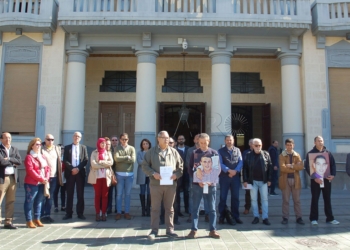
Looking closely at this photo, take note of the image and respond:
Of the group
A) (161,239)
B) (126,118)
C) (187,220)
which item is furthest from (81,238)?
(126,118)

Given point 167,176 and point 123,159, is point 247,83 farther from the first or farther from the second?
point 167,176

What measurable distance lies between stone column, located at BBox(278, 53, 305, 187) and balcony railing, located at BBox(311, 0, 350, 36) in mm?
1243

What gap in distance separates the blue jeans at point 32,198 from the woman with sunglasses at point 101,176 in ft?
3.28

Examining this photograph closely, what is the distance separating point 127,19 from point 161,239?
26.3 ft

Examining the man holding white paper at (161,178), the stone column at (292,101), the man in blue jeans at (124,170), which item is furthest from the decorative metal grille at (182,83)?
the man holding white paper at (161,178)

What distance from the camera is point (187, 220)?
6.99 metres

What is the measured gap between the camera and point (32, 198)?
6.34 m

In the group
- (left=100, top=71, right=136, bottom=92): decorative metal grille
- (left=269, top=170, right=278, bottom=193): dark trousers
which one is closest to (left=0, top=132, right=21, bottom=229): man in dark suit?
(left=269, top=170, right=278, bottom=193): dark trousers

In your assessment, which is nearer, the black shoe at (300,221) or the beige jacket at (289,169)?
the black shoe at (300,221)

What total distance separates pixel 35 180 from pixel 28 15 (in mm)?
7413

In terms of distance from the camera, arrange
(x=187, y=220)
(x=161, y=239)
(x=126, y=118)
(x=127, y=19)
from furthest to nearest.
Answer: (x=126, y=118) < (x=127, y=19) < (x=187, y=220) < (x=161, y=239)

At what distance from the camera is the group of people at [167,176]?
18.8 feet

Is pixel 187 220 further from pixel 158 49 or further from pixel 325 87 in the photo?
pixel 325 87

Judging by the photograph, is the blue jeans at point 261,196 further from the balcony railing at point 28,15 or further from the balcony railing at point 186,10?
the balcony railing at point 28,15
